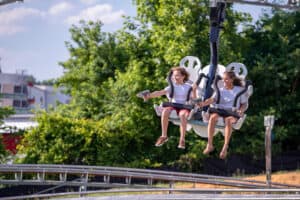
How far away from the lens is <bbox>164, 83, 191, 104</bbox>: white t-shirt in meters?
13.5

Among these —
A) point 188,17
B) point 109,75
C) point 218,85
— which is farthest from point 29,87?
point 218,85

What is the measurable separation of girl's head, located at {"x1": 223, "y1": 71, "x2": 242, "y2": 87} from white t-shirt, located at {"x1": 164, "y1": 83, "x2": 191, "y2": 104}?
744 millimetres

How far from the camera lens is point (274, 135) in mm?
31391

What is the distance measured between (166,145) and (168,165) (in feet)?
3.07

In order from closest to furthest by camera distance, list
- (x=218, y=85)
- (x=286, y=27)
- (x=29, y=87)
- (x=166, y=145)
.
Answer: (x=218, y=85) → (x=166, y=145) → (x=286, y=27) → (x=29, y=87)

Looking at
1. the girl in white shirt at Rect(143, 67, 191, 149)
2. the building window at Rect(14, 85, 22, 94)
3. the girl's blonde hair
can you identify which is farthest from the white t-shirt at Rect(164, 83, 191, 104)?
the building window at Rect(14, 85, 22, 94)

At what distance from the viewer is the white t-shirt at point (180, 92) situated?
44.4 ft

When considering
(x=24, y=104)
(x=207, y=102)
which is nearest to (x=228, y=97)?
(x=207, y=102)

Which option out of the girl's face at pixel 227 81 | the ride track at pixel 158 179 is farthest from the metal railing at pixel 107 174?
the girl's face at pixel 227 81

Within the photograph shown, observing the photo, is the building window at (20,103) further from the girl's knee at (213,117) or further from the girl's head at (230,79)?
the girl's knee at (213,117)

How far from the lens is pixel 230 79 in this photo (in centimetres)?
1324

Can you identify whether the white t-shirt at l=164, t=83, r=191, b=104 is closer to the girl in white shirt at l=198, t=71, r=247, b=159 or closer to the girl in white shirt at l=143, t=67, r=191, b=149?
the girl in white shirt at l=143, t=67, r=191, b=149

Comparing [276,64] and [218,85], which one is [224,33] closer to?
[276,64]

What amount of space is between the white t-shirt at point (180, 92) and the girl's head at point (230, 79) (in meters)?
0.74
